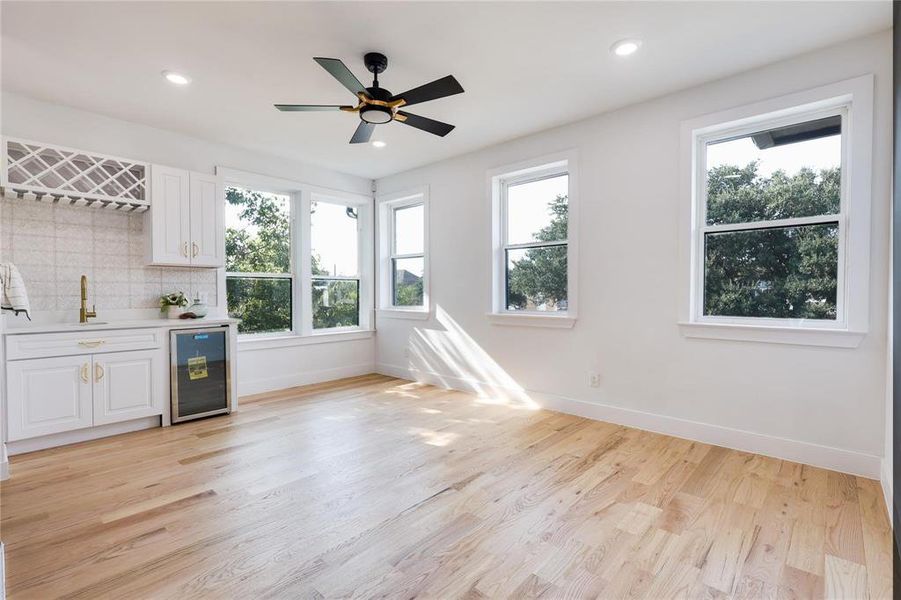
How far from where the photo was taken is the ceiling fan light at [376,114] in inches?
110

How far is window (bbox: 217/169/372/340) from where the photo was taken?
15.7 feet

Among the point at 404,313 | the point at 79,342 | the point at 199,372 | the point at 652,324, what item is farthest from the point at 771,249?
the point at 79,342

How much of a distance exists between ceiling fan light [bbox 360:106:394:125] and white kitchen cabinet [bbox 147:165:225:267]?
2.19 m

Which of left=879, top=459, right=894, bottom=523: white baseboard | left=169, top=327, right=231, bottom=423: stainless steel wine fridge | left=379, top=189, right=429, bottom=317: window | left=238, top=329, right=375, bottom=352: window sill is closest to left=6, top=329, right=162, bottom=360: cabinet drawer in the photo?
left=169, top=327, right=231, bottom=423: stainless steel wine fridge

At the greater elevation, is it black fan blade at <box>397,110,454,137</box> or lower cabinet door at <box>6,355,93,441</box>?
black fan blade at <box>397,110,454,137</box>

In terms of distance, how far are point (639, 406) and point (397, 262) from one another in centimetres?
352

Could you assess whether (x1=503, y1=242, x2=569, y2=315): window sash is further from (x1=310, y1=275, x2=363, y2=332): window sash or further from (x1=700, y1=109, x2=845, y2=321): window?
(x1=310, y1=275, x2=363, y2=332): window sash

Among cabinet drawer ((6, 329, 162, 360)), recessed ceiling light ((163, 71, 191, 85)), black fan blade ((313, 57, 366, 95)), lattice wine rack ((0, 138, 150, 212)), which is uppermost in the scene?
recessed ceiling light ((163, 71, 191, 85))

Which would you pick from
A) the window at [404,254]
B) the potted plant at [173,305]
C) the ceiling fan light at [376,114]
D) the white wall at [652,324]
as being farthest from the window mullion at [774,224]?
the potted plant at [173,305]

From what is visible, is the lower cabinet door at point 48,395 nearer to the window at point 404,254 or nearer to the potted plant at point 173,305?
the potted plant at point 173,305

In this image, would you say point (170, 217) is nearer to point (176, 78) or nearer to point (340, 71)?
point (176, 78)

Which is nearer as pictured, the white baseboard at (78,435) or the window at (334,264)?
the white baseboard at (78,435)

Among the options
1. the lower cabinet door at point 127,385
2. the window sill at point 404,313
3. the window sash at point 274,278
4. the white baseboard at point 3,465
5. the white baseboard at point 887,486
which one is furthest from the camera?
the window sill at point 404,313

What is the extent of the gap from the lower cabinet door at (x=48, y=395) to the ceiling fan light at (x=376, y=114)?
278cm
